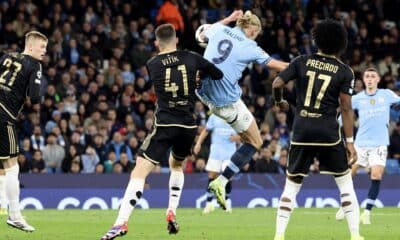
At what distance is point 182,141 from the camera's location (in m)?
13.7

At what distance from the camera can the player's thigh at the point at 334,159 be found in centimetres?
1235

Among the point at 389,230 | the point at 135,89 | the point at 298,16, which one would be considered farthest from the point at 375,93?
the point at 298,16

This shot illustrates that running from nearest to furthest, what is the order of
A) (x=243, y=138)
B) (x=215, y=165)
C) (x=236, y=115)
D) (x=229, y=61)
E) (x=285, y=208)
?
(x=285, y=208) < (x=229, y=61) < (x=236, y=115) < (x=243, y=138) < (x=215, y=165)

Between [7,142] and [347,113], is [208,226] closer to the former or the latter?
[7,142]

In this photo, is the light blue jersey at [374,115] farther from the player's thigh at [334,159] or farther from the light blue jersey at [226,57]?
the player's thigh at [334,159]

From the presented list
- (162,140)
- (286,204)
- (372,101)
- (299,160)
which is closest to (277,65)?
(162,140)

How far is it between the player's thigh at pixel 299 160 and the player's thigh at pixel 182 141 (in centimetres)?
175

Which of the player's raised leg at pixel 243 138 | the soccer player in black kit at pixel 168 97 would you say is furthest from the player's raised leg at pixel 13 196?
the player's raised leg at pixel 243 138

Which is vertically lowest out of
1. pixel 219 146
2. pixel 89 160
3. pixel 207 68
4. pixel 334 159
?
pixel 89 160

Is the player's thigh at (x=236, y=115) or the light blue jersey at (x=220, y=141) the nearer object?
the player's thigh at (x=236, y=115)

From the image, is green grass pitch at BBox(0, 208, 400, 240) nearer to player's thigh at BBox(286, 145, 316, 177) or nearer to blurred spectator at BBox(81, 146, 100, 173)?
player's thigh at BBox(286, 145, 316, 177)

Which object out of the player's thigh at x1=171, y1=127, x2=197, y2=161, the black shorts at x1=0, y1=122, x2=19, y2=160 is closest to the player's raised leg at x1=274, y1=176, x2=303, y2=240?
the player's thigh at x1=171, y1=127, x2=197, y2=161

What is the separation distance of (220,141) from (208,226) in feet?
23.9

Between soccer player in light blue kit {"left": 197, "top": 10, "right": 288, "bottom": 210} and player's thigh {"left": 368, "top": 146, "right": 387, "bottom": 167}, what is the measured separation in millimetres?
3746
